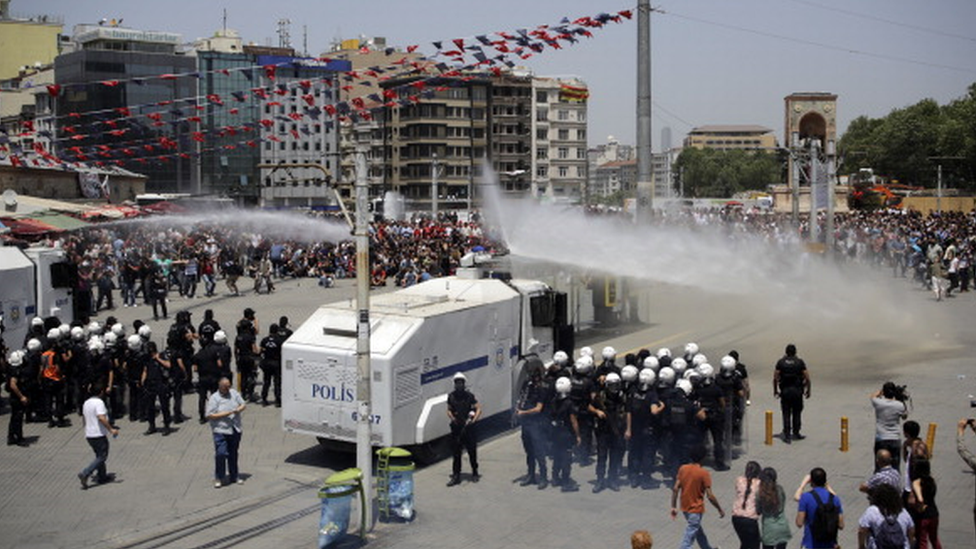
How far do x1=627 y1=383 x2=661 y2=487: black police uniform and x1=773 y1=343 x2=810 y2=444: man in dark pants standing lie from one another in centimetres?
268

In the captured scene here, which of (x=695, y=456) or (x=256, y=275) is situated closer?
(x=695, y=456)

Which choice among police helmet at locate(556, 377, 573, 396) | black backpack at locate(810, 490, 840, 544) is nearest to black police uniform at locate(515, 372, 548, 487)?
police helmet at locate(556, 377, 573, 396)

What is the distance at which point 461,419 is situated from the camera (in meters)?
13.7

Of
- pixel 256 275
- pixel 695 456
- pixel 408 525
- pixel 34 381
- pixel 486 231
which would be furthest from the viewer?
pixel 486 231

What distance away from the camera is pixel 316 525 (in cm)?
1233

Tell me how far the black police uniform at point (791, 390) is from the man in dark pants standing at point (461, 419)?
4918 mm

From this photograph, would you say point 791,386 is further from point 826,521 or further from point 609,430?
point 826,521

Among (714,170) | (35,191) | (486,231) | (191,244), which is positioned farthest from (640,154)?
(714,170)

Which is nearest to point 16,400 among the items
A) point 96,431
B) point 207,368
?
point 207,368

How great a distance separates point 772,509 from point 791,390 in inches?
241

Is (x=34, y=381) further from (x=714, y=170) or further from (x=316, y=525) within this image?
(x=714, y=170)

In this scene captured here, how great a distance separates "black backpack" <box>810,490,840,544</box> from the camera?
9.19m

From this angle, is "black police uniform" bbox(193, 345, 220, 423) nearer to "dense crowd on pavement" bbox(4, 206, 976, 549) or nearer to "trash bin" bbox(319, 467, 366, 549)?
"dense crowd on pavement" bbox(4, 206, 976, 549)

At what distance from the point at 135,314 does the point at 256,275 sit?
570cm
